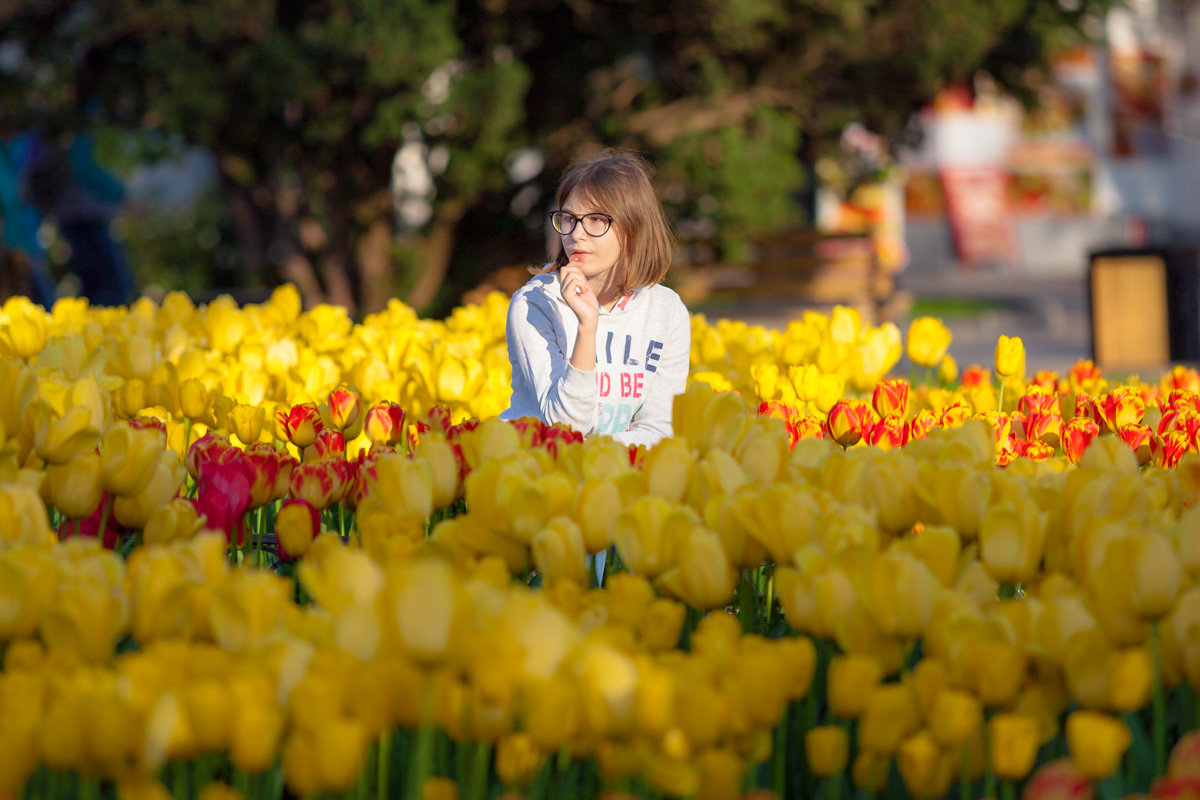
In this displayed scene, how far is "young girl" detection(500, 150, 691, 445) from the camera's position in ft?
10.3

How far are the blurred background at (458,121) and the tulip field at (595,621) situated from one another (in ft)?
19.7

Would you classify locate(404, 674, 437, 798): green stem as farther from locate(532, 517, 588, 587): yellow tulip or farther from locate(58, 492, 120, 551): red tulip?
locate(58, 492, 120, 551): red tulip

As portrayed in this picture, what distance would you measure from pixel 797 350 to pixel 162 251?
1231 cm

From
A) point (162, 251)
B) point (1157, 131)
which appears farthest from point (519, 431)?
point (1157, 131)

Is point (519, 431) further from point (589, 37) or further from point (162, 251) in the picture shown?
point (162, 251)

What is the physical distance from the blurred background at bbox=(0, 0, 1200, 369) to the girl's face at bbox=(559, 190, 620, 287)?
4768 mm

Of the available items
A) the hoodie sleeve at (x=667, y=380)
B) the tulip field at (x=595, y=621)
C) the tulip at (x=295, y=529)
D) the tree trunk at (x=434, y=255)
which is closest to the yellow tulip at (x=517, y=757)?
the tulip field at (x=595, y=621)

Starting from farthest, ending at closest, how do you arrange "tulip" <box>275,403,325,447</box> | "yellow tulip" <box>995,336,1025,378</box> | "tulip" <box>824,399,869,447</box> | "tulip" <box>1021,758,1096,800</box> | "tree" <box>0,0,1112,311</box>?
"tree" <box>0,0,1112,311</box>, "yellow tulip" <box>995,336,1025,378</box>, "tulip" <box>824,399,869,447</box>, "tulip" <box>275,403,325,447</box>, "tulip" <box>1021,758,1096,800</box>

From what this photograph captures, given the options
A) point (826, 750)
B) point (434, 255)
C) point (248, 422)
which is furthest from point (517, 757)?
point (434, 255)

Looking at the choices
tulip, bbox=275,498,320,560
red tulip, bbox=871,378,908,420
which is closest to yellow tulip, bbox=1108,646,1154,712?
tulip, bbox=275,498,320,560

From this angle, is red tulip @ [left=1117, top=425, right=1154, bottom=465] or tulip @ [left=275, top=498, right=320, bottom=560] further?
red tulip @ [left=1117, top=425, right=1154, bottom=465]

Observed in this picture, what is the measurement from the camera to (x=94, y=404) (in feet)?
6.66

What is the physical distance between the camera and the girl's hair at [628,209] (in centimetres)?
320

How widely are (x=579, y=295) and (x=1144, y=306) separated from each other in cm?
829
